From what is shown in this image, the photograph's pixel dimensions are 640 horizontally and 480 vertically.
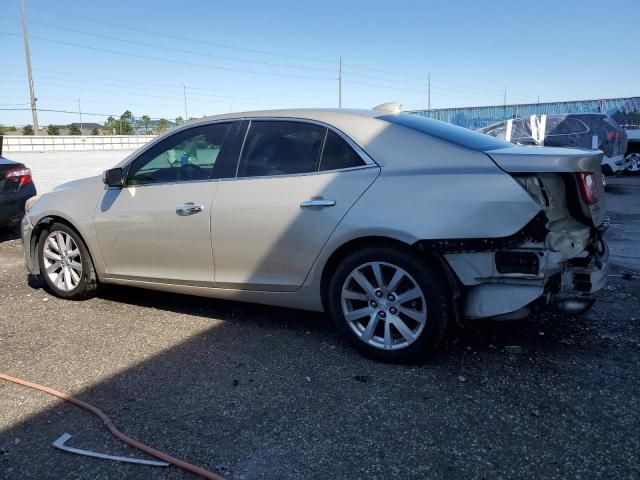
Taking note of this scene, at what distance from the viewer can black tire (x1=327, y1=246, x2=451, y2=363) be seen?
10.2 feet

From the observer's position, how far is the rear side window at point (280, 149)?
143 inches

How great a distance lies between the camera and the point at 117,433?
2.62 meters

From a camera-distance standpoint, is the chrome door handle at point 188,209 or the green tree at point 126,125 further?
the green tree at point 126,125

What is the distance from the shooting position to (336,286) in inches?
135

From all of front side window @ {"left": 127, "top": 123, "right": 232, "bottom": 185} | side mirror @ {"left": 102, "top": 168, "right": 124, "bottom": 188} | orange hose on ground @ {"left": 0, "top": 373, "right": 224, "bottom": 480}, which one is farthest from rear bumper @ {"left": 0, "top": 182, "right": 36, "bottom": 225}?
orange hose on ground @ {"left": 0, "top": 373, "right": 224, "bottom": 480}

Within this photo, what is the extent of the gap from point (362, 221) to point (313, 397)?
109cm

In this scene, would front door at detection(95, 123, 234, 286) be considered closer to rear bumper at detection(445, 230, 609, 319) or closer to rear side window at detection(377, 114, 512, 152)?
rear side window at detection(377, 114, 512, 152)

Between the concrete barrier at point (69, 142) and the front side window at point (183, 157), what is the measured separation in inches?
806

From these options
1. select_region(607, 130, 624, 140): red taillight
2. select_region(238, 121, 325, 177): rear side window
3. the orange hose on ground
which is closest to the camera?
the orange hose on ground

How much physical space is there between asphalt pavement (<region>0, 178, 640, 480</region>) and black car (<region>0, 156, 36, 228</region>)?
3.79 m

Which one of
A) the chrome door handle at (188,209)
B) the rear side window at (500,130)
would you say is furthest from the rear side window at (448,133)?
the rear side window at (500,130)

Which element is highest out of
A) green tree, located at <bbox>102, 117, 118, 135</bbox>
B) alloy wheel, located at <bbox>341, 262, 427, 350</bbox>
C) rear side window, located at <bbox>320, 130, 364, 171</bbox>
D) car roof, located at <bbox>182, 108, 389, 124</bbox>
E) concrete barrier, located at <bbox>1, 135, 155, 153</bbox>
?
green tree, located at <bbox>102, 117, 118, 135</bbox>

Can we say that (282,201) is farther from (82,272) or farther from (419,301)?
(82,272)

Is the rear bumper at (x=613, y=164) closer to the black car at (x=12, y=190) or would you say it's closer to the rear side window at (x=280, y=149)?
the rear side window at (x=280, y=149)
